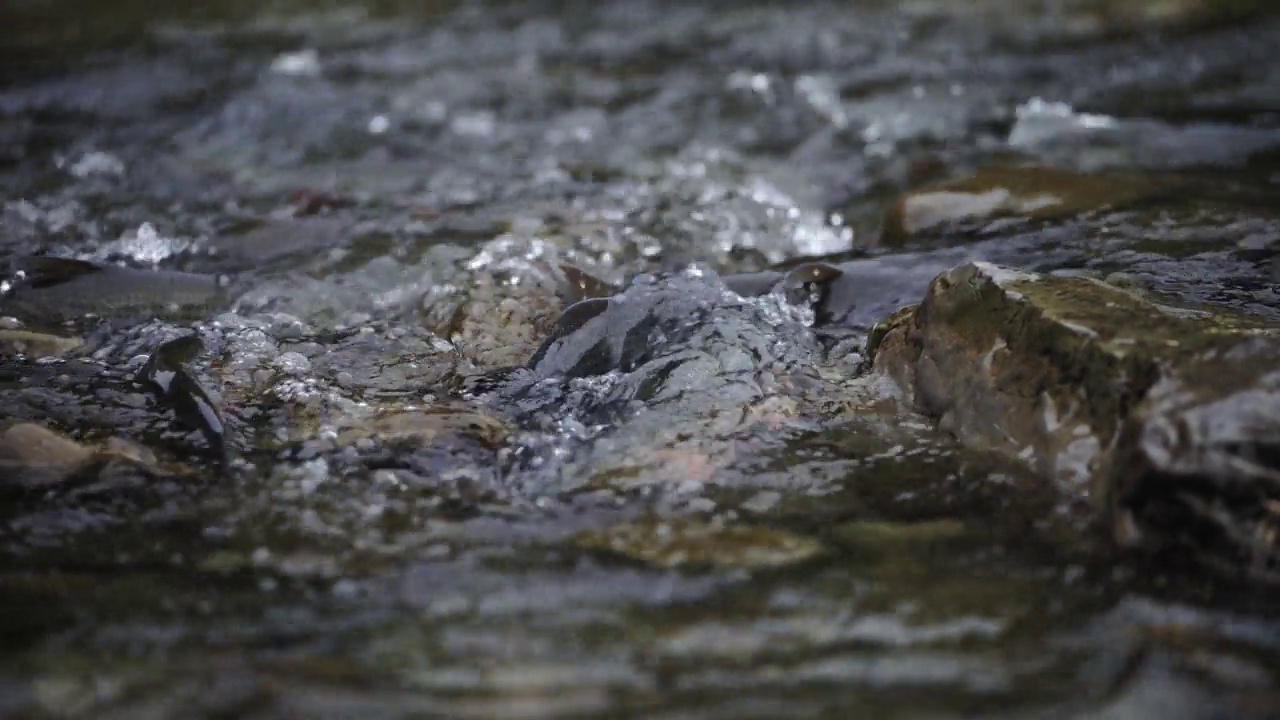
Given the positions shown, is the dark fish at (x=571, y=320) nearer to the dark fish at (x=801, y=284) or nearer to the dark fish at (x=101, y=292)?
the dark fish at (x=801, y=284)

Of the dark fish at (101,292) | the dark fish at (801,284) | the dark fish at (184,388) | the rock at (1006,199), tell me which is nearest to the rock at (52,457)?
the dark fish at (184,388)

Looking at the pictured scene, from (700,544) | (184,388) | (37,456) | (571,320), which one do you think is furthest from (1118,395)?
(37,456)

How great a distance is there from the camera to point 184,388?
138 inches

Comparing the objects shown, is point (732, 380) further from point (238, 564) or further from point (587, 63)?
point (587, 63)

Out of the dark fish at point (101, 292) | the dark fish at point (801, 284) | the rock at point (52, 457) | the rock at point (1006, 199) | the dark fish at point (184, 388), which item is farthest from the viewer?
the rock at point (1006, 199)

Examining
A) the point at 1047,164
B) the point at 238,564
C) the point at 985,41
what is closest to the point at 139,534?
the point at 238,564

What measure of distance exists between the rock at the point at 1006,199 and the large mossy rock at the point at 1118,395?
1155 millimetres

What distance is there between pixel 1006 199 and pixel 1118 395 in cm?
208

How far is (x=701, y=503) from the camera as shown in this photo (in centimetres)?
291

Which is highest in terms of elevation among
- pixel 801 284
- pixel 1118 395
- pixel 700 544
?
pixel 1118 395

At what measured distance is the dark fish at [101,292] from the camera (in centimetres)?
426

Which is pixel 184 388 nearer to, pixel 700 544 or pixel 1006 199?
pixel 700 544

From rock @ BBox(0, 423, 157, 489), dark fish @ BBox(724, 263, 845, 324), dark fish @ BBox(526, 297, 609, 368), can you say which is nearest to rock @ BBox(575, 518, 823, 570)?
dark fish @ BBox(526, 297, 609, 368)

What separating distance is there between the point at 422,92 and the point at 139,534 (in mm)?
4436
